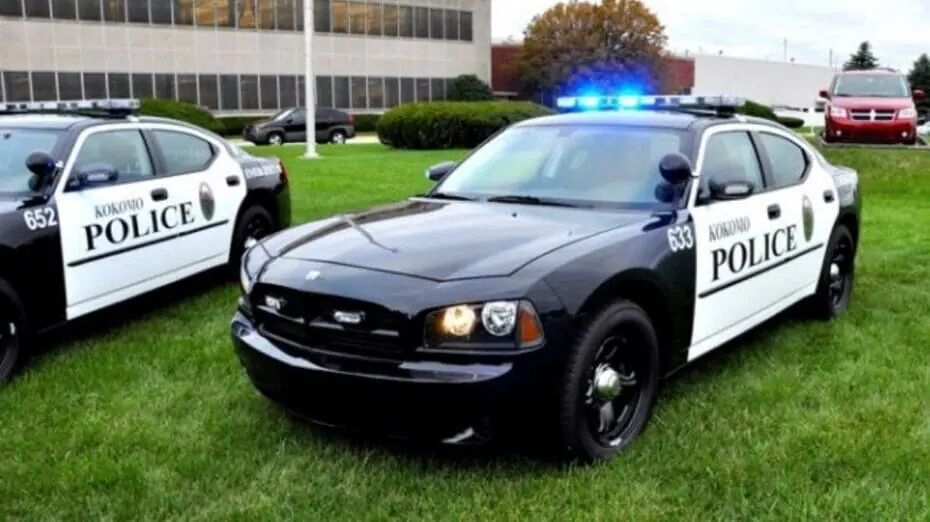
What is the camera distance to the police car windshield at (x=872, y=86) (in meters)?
17.7

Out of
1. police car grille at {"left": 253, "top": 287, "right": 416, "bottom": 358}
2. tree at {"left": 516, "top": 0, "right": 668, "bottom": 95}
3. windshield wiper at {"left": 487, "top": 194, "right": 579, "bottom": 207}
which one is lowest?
police car grille at {"left": 253, "top": 287, "right": 416, "bottom": 358}

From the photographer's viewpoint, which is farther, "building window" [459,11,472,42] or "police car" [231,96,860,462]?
"building window" [459,11,472,42]

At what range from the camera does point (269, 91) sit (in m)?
48.2

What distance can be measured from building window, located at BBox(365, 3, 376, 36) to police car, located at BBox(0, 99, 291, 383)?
44743mm

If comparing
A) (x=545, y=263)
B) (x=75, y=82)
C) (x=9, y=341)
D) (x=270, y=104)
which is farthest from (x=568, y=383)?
(x=270, y=104)

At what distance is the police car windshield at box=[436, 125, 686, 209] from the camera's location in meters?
4.87

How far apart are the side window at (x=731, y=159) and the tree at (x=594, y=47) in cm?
4728

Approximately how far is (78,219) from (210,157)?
173cm

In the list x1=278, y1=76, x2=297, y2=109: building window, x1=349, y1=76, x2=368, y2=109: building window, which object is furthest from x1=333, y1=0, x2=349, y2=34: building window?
x1=278, y1=76, x2=297, y2=109: building window

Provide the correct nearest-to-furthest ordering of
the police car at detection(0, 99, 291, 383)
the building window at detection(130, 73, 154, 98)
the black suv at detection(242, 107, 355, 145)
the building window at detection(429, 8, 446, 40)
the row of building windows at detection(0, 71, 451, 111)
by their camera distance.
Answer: the police car at detection(0, 99, 291, 383)
the black suv at detection(242, 107, 355, 145)
the row of building windows at detection(0, 71, 451, 111)
the building window at detection(130, 73, 154, 98)
the building window at detection(429, 8, 446, 40)

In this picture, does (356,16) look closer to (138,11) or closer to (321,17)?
(321,17)

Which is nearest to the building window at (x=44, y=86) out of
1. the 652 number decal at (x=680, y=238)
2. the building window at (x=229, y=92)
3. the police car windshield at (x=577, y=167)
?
the building window at (x=229, y=92)

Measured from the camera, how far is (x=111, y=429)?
14.7ft

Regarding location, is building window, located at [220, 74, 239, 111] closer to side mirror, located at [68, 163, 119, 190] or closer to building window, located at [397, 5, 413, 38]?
building window, located at [397, 5, 413, 38]
